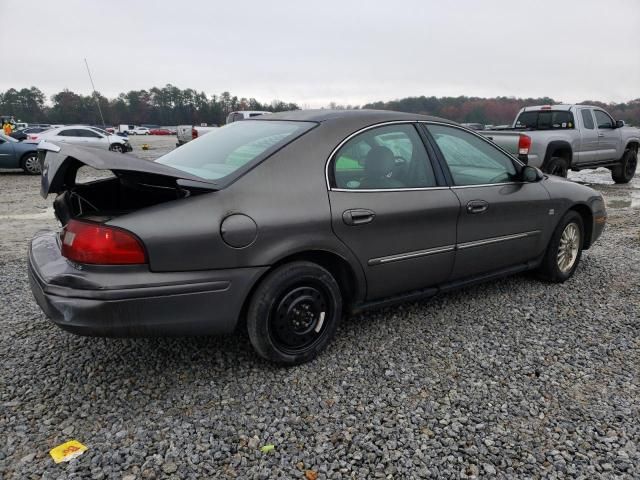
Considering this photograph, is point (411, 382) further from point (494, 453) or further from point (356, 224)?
point (356, 224)

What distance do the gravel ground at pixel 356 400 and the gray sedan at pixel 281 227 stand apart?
31cm

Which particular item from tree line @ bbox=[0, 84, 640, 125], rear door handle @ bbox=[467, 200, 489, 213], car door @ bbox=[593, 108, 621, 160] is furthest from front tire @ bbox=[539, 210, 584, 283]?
tree line @ bbox=[0, 84, 640, 125]

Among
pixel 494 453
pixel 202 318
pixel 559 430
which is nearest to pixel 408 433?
pixel 494 453

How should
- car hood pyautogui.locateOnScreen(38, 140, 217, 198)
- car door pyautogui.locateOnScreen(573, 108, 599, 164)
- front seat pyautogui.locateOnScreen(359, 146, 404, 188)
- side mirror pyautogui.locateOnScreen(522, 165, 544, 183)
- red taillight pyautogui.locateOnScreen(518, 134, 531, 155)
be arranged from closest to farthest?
car hood pyautogui.locateOnScreen(38, 140, 217, 198) → front seat pyautogui.locateOnScreen(359, 146, 404, 188) → side mirror pyautogui.locateOnScreen(522, 165, 544, 183) → red taillight pyautogui.locateOnScreen(518, 134, 531, 155) → car door pyautogui.locateOnScreen(573, 108, 599, 164)

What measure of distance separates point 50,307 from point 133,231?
0.61 m

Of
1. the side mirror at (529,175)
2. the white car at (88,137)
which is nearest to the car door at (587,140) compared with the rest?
the side mirror at (529,175)

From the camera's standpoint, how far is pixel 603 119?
1154 cm

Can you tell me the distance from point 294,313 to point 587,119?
1070cm

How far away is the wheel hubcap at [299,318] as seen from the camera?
2832 millimetres

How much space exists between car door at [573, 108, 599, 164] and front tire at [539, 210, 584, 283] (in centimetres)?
688

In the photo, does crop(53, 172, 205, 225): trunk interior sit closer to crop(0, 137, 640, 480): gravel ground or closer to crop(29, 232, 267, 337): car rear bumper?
crop(29, 232, 267, 337): car rear bumper

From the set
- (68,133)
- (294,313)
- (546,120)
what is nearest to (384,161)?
(294,313)

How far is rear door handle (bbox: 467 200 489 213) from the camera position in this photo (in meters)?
3.56

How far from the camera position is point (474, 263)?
146 inches
